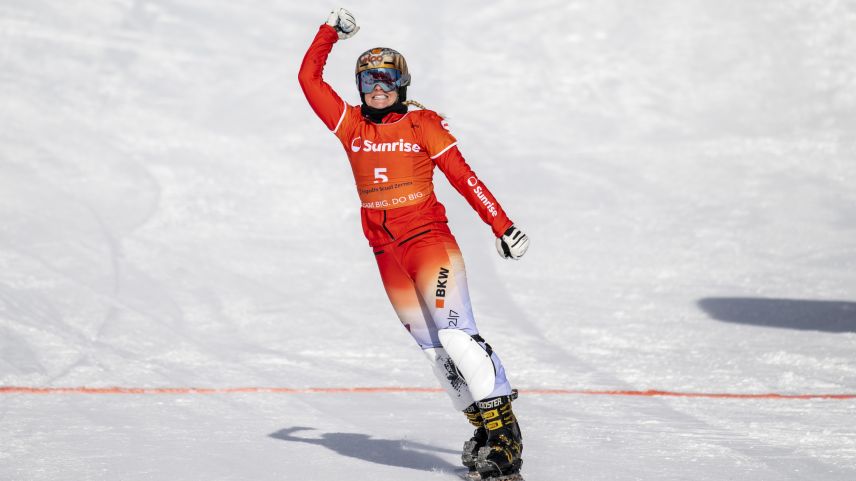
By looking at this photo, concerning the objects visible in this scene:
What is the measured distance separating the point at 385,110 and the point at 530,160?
11.4 metres

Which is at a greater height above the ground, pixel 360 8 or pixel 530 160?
pixel 360 8

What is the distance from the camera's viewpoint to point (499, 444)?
17.2 feet

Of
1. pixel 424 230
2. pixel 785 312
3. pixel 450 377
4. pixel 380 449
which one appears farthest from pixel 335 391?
pixel 785 312

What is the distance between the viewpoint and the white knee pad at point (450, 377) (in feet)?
18.2

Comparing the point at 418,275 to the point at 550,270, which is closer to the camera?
the point at 418,275

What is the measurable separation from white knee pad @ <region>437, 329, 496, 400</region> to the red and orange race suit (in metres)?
0.53

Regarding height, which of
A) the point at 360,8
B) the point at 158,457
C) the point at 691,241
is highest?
the point at 360,8

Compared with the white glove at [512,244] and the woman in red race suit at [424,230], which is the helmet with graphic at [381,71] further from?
the white glove at [512,244]

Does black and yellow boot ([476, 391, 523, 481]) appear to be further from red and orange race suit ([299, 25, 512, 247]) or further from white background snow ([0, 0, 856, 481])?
red and orange race suit ([299, 25, 512, 247])

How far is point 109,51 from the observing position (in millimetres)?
18594

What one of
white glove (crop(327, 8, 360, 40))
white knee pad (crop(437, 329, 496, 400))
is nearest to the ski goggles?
white glove (crop(327, 8, 360, 40))

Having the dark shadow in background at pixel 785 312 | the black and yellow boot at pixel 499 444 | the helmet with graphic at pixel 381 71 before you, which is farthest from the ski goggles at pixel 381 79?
the dark shadow in background at pixel 785 312

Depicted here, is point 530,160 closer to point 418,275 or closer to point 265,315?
point 265,315

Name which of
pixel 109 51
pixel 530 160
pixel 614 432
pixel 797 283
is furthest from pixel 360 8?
pixel 614 432
